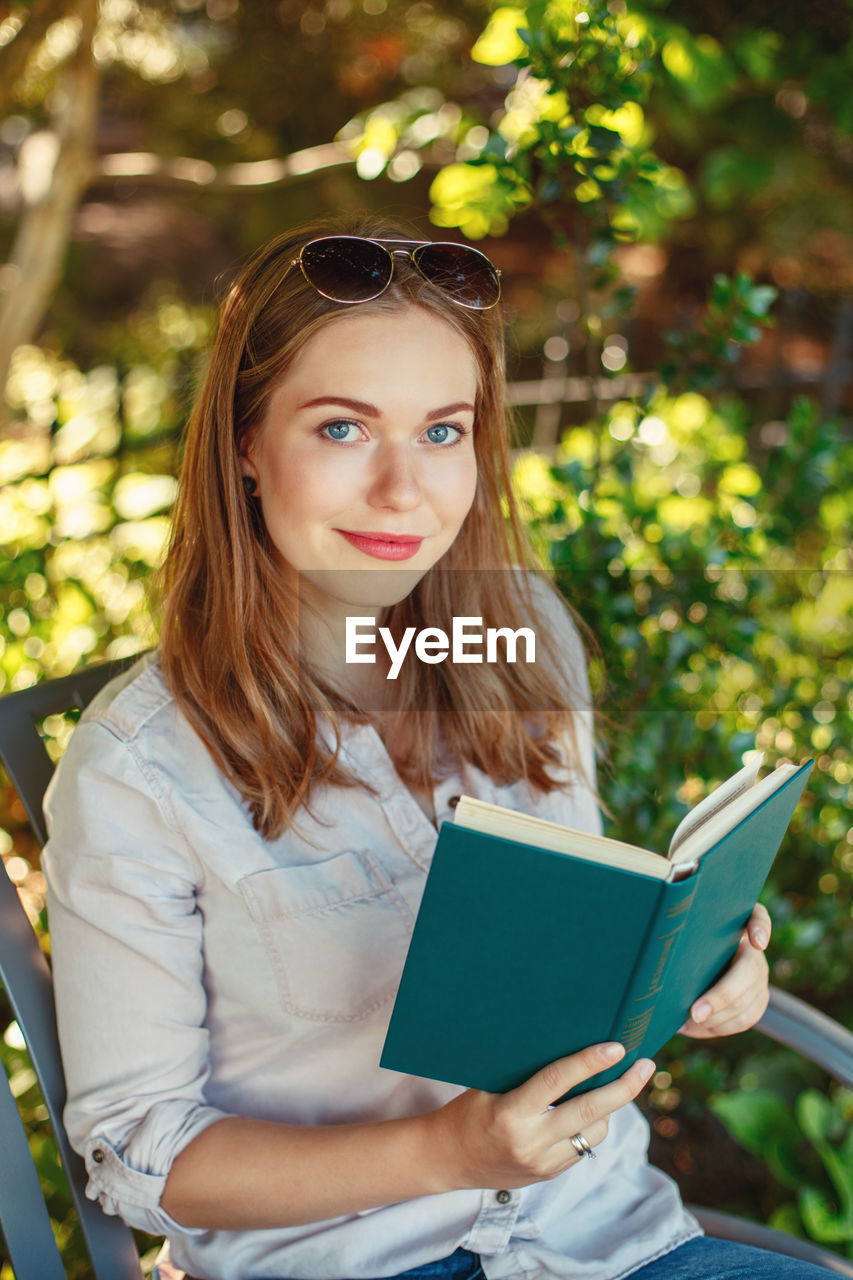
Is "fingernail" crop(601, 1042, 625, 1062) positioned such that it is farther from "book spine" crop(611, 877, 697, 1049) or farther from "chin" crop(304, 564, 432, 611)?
"chin" crop(304, 564, 432, 611)

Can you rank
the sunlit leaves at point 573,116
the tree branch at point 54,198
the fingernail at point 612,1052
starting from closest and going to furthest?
the fingernail at point 612,1052 < the sunlit leaves at point 573,116 < the tree branch at point 54,198

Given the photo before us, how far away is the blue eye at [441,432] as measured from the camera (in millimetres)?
1312

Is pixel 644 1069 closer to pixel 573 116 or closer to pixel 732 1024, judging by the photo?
pixel 732 1024

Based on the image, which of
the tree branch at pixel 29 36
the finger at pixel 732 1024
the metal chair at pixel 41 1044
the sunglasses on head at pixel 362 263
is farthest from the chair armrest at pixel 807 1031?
the tree branch at pixel 29 36

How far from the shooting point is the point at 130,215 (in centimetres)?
734

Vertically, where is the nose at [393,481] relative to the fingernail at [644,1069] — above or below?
above

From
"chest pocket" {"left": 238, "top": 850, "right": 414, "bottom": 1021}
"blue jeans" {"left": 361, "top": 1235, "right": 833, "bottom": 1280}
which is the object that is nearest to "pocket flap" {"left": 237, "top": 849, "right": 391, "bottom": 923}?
"chest pocket" {"left": 238, "top": 850, "right": 414, "bottom": 1021}

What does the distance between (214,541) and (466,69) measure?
3736 mm

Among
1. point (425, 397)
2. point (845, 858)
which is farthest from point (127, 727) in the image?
point (845, 858)

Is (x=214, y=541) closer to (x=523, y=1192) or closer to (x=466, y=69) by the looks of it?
(x=523, y=1192)

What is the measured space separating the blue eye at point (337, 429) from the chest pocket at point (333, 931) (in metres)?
0.54

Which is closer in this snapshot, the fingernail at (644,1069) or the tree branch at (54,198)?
the fingernail at (644,1069)

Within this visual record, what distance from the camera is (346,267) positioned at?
4.07 ft

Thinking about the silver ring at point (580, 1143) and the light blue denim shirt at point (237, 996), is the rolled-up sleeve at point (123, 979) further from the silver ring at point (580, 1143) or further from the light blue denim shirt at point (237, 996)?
the silver ring at point (580, 1143)
